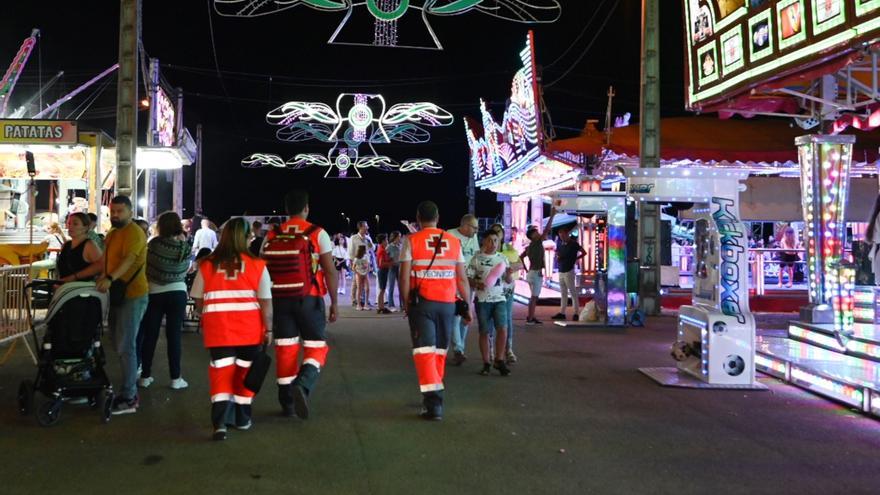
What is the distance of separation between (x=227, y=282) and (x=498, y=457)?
7.74 ft

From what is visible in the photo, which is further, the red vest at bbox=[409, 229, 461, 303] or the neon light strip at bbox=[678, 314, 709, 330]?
the neon light strip at bbox=[678, 314, 709, 330]

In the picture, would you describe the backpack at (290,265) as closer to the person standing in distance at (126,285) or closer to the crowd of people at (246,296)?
the crowd of people at (246,296)

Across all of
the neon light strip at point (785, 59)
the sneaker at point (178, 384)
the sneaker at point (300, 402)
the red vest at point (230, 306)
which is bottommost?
the sneaker at point (178, 384)

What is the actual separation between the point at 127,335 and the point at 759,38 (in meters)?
7.62

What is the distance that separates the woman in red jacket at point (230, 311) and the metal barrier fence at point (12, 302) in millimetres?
5658

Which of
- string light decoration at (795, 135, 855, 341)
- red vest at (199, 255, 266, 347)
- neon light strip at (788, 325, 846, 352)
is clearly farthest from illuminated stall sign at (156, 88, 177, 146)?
neon light strip at (788, 325, 846, 352)

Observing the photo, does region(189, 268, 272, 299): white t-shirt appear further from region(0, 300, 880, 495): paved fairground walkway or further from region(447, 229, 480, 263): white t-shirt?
region(447, 229, 480, 263): white t-shirt

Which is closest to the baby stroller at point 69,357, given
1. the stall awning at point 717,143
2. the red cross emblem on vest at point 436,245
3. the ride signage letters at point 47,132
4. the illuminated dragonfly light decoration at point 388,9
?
the red cross emblem on vest at point 436,245

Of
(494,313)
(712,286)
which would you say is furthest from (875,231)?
(494,313)

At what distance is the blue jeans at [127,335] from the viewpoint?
6.18 m

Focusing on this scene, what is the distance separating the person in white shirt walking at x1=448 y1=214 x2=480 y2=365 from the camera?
816cm

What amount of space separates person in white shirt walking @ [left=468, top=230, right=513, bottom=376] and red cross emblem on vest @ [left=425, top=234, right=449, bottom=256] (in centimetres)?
190

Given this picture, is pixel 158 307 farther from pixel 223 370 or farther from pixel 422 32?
pixel 422 32

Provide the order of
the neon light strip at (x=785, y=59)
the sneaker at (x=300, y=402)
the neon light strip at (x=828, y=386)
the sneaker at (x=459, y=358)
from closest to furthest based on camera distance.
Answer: the sneaker at (x=300, y=402), the neon light strip at (x=785, y=59), the neon light strip at (x=828, y=386), the sneaker at (x=459, y=358)
